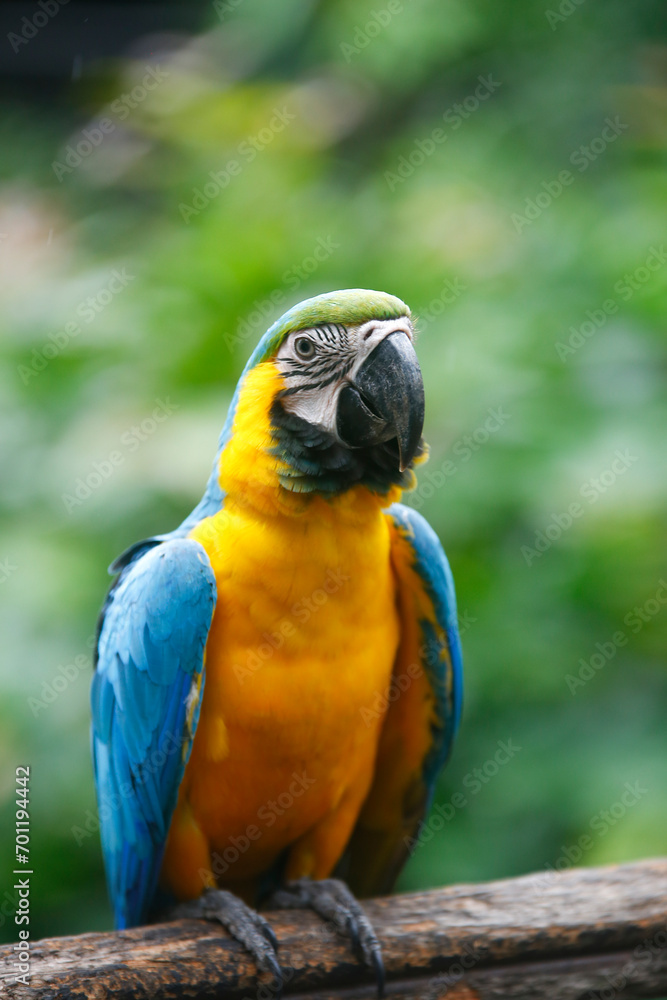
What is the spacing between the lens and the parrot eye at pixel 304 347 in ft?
5.44

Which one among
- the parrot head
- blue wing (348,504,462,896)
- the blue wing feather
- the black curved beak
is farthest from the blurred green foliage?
the black curved beak

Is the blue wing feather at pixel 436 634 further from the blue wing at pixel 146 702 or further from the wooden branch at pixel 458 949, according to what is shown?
the blue wing at pixel 146 702

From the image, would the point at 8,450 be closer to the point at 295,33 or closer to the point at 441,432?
the point at 441,432

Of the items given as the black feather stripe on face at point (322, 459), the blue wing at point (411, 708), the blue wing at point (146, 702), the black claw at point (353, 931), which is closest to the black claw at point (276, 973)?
the black claw at point (353, 931)

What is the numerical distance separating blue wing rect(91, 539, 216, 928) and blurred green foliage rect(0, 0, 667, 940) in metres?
0.73

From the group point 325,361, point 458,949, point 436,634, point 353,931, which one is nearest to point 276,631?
point 436,634

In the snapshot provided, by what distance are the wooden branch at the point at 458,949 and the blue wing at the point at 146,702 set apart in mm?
183

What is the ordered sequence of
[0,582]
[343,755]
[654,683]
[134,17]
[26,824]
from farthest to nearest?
[134,17] < [654,683] < [0,582] < [26,824] < [343,755]

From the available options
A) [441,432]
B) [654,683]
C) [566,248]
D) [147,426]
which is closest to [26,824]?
[147,426]

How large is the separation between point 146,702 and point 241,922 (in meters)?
0.48

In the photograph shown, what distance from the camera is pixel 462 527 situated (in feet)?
9.30

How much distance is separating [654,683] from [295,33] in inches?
131

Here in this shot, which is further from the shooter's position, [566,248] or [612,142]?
[612,142]

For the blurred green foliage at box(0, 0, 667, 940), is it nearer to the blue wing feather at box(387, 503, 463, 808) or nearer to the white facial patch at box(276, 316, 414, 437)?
the blue wing feather at box(387, 503, 463, 808)
